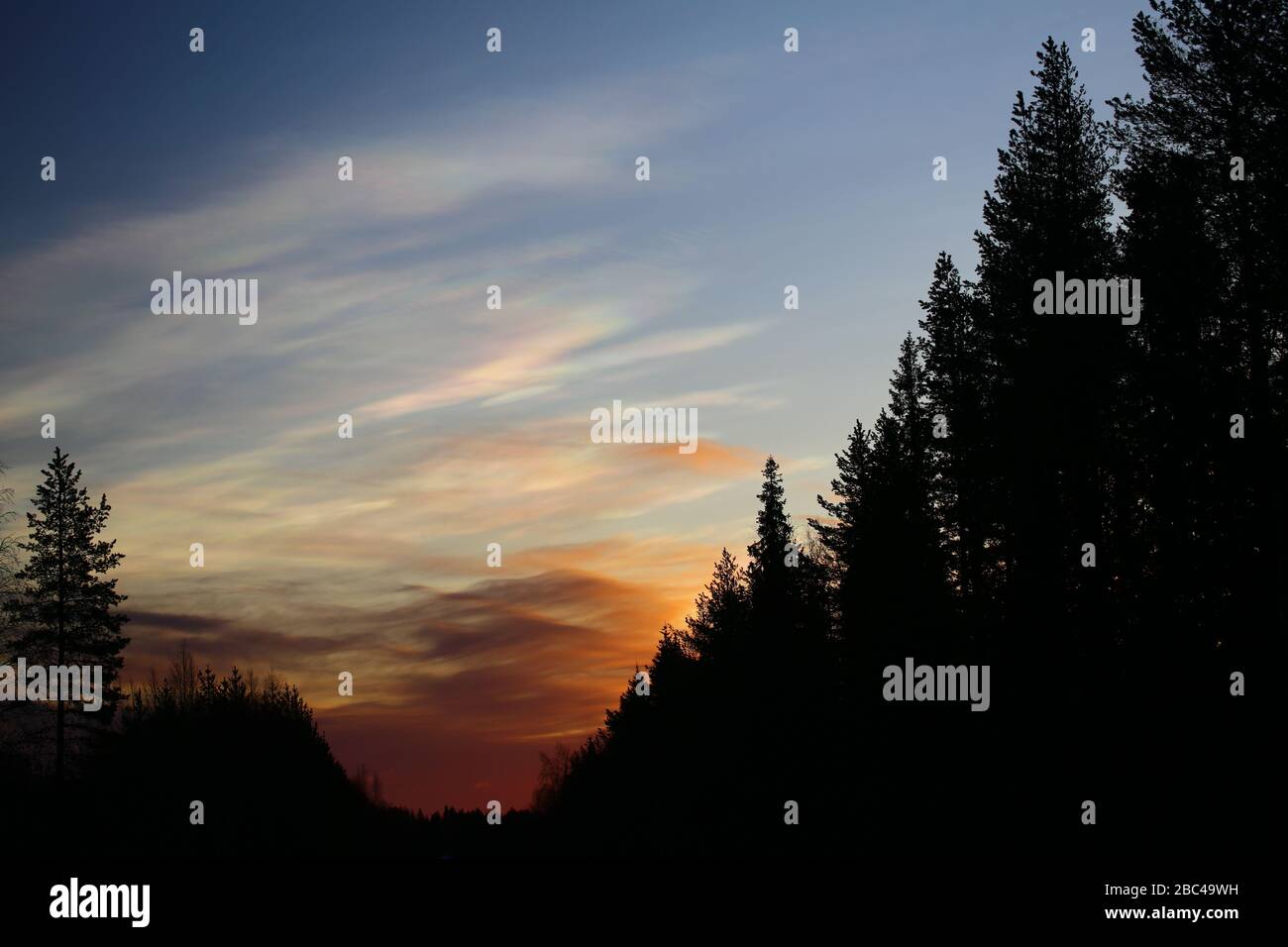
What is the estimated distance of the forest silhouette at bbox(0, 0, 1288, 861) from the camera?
26141 mm

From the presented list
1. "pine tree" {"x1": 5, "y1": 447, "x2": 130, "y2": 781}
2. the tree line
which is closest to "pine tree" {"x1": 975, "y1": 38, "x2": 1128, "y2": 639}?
the tree line

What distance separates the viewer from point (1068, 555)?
115 ft

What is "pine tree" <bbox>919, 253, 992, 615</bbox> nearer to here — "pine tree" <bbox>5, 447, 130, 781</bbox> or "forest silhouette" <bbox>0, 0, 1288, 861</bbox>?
"forest silhouette" <bbox>0, 0, 1288, 861</bbox>

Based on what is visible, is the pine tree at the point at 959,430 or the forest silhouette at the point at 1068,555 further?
the pine tree at the point at 959,430

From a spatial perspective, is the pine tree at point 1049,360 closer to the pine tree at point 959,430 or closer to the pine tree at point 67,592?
the pine tree at point 959,430

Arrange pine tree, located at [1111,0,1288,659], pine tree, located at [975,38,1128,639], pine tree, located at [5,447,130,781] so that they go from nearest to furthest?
pine tree, located at [1111,0,1288,659]
pine tree, located at [975,38,1128,639]
pine tree, located at [5,447,130,781]

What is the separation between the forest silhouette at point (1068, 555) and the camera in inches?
1029

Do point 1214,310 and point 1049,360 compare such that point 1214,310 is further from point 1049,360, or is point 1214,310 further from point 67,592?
point 67,592

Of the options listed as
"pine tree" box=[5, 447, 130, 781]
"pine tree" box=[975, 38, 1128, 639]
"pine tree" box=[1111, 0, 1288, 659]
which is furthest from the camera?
"pine tree" box=[5, 447, 130, 781]

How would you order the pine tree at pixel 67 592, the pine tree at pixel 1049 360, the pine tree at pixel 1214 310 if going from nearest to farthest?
the pine tree at pixel 1214 310 < the pine tree at pixel 1049 360 < the pine tree at pixel 67 592

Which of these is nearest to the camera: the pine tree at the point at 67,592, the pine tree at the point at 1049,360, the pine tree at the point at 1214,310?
the pine tree at the point at 1214,310

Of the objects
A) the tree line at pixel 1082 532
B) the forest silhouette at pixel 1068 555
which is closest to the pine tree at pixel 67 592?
the forest silhouette at pixel 1068 555
